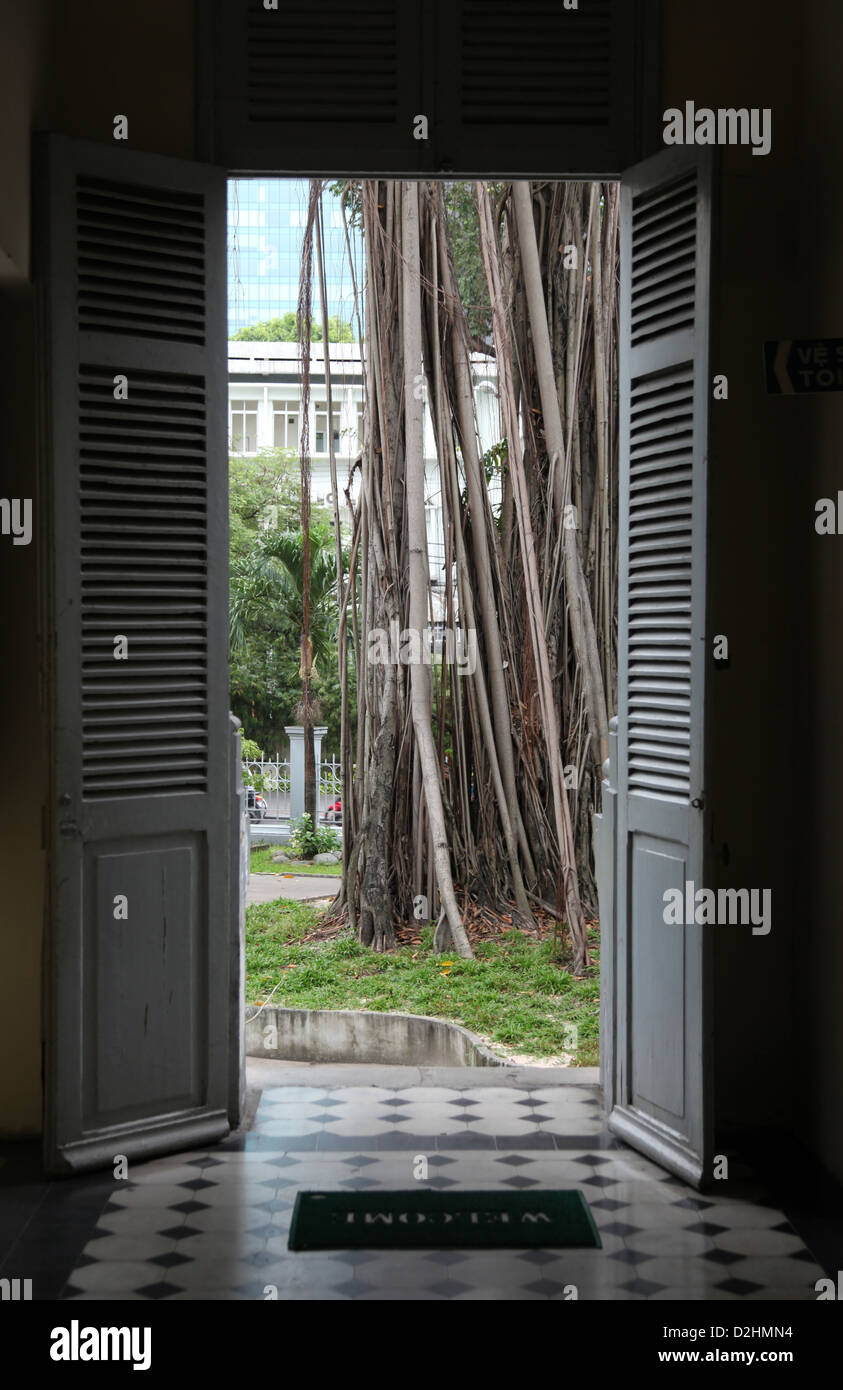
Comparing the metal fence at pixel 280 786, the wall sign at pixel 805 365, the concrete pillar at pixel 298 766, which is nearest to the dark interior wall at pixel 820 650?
the wall sign at pixel 805 365

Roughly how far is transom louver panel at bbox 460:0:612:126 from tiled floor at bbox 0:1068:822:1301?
9.02 ft

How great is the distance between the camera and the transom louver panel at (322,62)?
352 cm

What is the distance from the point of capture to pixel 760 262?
3.61 m

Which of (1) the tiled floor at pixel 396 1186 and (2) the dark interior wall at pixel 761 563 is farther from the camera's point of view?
(2) the dark interior wall at pixel 761 563

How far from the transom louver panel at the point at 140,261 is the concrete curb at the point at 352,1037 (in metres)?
3.42

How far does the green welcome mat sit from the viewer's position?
9.49 ft

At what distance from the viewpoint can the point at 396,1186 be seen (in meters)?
3.21

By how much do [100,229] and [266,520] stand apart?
1555 cm

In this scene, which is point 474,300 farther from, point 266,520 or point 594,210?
point 266,520

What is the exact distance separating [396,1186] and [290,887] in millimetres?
7437

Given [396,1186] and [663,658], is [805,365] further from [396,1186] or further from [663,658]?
[396,1186]

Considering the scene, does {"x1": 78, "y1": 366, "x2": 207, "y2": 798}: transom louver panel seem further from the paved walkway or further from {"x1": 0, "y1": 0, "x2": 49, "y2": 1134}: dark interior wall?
the paved walkway

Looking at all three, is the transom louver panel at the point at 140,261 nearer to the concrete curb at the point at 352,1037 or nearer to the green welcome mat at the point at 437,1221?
the green welcome mat at the point at 437,1221

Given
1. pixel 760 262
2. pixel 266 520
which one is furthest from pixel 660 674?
pixel 266 520
